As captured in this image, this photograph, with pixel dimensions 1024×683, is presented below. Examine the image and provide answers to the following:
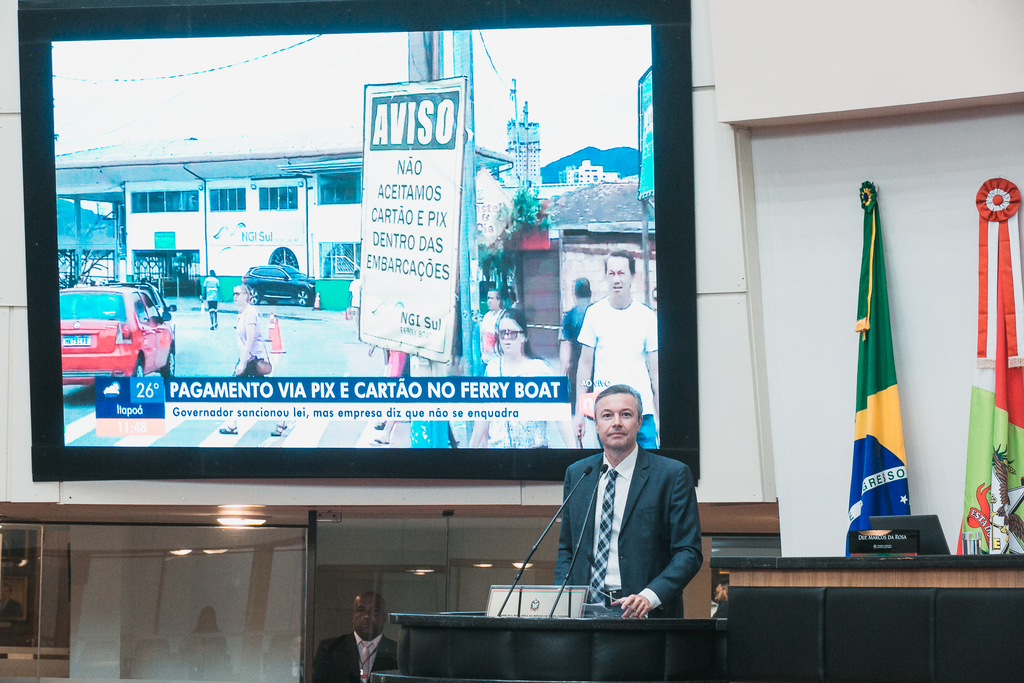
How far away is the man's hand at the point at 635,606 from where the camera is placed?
2.76 meters

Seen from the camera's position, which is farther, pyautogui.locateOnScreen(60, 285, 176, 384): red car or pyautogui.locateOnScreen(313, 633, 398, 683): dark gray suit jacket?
pyautogui.locateOnScreen(313, 633, 398, 683): dark gray suit jacket

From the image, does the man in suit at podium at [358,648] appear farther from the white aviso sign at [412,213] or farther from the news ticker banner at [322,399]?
the white aviso sign at [412,213]

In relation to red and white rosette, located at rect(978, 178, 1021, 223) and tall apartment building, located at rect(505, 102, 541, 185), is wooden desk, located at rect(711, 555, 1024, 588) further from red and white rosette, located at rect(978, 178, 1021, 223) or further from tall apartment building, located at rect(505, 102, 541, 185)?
tall apartment building, located at rect(505, 102, 541, 185)

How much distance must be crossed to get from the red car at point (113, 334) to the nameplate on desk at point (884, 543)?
3.40 meters

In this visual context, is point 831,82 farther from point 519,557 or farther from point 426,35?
point 519,557

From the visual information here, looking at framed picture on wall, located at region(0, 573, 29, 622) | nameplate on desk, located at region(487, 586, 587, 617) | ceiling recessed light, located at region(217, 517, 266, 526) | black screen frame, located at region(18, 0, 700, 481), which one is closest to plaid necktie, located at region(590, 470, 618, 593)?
nameplate on desk, located at region(487, 586, 587, 617)

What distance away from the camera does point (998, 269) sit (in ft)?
14.2

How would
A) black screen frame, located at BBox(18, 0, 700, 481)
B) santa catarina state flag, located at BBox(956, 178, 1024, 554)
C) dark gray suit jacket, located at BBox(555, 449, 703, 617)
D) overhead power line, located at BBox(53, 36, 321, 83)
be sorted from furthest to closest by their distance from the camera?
overhead power line, located at BBox(53, 36, 321, 83), black screen frame, located at BBox(18, 0, 700, 481), santa catarina state flag, located at BBox(956, 178, 1024, 554), dark gray suit jacket, located at BBox(555, 449, 703, 617)

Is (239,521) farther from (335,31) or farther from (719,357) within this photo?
(719,357)

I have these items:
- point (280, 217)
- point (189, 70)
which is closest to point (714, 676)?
point (280, 217)

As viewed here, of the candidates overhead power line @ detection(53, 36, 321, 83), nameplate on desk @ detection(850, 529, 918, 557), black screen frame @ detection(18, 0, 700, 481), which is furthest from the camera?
overhead power line @ detection(53, 36, 321, 83)

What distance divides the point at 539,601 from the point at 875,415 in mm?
2241

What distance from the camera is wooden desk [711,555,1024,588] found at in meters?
2.44

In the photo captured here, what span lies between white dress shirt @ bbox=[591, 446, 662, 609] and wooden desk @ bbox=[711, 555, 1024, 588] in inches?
15.0
